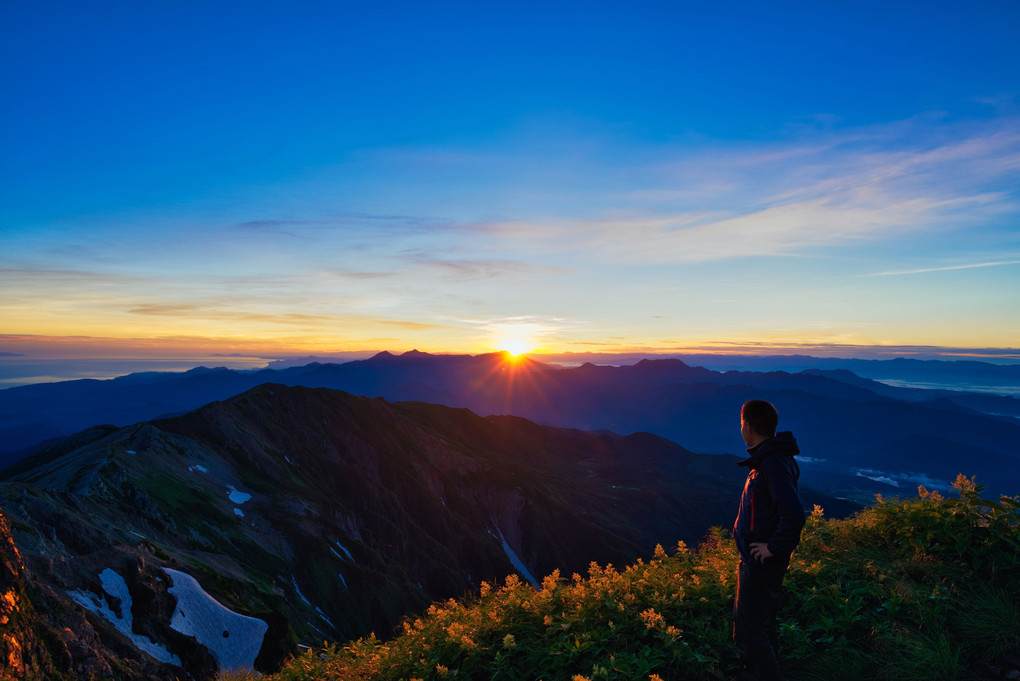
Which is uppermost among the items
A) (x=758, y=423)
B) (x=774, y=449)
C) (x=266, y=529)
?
(x=758, y=423)

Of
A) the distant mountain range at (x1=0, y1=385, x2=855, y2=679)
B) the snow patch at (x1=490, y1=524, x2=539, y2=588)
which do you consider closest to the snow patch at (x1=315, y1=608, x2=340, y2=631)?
the distant mountain range at (x1=0, y1=385, x2=855, y2=679)

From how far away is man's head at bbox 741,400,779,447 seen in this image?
241 inches

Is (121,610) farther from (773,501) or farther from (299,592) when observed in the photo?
(299,592)

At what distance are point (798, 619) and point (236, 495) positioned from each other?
7730 centimetres

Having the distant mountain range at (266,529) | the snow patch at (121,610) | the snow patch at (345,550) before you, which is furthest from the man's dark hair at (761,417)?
the snow patch at (345,550)

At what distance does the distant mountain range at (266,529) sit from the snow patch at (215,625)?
0.12 meters

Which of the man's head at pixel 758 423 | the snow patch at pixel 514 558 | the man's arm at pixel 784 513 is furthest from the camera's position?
the snow patch at pixel 514 558

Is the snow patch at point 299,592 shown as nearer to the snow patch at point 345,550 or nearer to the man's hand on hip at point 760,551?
the snow patch at point 345,550

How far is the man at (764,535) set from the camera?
5623mm

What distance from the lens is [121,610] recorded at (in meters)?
22.9

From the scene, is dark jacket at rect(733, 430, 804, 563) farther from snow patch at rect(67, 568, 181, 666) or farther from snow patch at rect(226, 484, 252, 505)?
snow patch at rect(226, 484, 252, 505)

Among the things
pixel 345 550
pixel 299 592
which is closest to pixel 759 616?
pixel 299 592

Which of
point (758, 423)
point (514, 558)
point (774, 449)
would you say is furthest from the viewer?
point (514, 558)

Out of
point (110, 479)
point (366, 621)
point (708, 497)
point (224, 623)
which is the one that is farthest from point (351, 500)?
point (708, 497)
